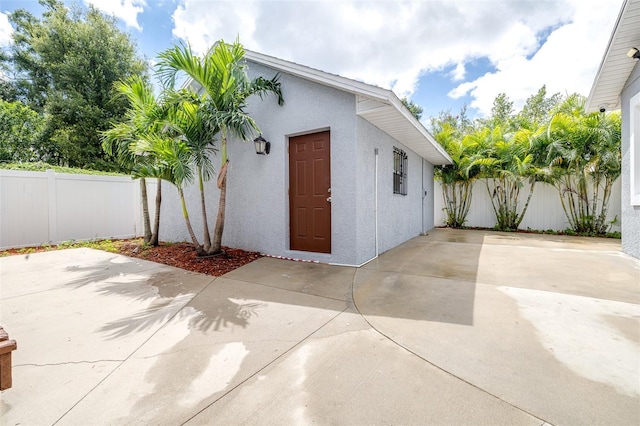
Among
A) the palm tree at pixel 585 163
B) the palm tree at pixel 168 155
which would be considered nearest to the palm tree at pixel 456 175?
the palm tree at pixel 585 163

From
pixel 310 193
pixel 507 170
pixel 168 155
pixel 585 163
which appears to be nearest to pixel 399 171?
pixel 310 193

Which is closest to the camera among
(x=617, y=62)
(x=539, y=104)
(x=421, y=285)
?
(x=421, y=285)

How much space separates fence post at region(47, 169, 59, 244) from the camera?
7371mm

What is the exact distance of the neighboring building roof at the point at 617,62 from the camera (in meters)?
4.16

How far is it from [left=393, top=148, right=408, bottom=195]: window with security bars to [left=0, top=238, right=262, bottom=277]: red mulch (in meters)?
3.84

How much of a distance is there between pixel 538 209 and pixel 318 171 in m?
9.10

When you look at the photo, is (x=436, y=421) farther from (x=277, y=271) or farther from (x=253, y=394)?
(x=277, y=271)

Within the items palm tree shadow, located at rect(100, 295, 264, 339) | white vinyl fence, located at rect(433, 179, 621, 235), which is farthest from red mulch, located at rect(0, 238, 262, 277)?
white vinyl fence, located at rect(433, 179, 621, 235)

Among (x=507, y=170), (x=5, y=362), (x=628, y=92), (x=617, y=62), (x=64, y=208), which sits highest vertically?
(x=617, y=62)

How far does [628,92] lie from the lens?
17.5 ft

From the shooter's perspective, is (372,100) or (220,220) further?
(220,220)

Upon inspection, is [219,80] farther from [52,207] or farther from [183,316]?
[52,207]

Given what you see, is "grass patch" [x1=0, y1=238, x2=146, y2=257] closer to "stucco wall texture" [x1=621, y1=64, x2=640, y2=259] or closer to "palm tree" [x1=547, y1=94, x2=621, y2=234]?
"stucco wall texture" [x1=621, y1=64, x2=640, y2=259]

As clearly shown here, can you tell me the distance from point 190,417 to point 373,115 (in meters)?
4.84
